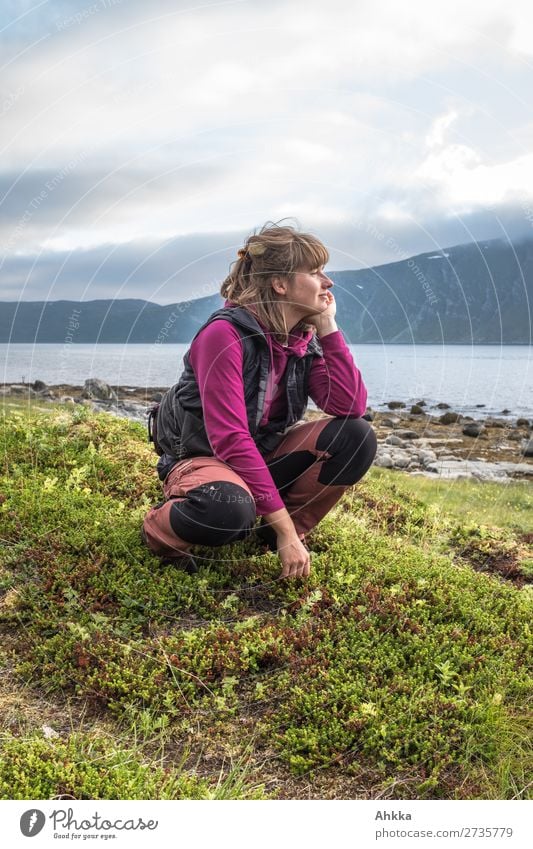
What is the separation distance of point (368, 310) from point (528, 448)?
16.1m

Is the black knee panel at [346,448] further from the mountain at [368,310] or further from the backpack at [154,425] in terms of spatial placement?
the backpack at [154,425]

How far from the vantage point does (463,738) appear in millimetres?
4383

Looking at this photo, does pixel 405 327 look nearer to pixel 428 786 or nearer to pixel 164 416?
pixel 164 416

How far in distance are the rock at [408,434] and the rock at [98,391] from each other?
336 inches

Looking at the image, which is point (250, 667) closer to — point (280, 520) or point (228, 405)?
point (280, 520)

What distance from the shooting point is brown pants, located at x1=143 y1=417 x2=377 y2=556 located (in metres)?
5.48

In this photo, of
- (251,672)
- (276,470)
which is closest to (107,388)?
(276,470)

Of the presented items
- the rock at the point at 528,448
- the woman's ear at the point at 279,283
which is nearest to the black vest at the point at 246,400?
the woman's ear at the point at 279,283

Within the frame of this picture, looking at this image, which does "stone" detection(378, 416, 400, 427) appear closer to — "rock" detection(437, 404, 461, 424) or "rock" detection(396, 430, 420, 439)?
"rock" detection(396, 430, 420, 439)

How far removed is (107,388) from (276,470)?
17.3 m

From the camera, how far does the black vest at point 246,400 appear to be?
550cm

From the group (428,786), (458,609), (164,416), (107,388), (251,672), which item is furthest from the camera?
(107,388)

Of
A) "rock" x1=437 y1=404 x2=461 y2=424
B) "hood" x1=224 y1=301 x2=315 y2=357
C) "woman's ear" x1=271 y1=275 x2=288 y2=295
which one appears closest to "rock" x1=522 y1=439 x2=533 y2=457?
"rock" x1=437 y1=404 x2=461 y2=424

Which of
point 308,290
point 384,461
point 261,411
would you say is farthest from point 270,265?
point 384,461
